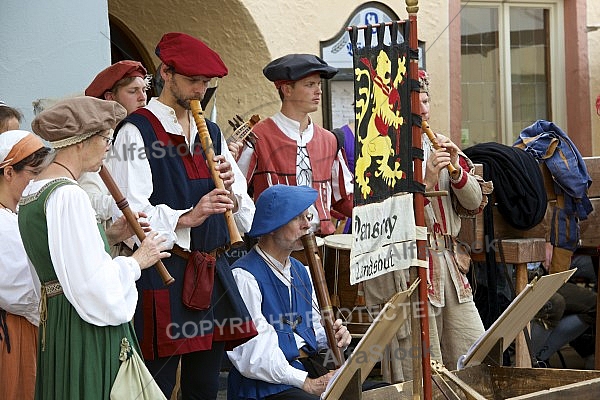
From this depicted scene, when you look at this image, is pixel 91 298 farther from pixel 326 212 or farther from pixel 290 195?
pixel 326 212

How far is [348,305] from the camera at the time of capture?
6012 millimetres

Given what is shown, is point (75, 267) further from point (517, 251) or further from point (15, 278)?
point (517, 251)

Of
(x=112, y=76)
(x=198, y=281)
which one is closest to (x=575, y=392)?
(x=198, y=281)

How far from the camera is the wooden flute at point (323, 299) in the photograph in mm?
4508

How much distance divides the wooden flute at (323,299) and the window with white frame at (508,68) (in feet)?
15.1

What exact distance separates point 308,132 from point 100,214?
163 cm

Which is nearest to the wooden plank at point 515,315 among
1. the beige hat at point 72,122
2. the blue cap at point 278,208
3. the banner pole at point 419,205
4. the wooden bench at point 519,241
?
the banner pole at point 419,205

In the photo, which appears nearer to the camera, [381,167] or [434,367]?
[381,167]

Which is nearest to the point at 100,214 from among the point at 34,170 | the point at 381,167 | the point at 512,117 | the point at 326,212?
the point at 34,170

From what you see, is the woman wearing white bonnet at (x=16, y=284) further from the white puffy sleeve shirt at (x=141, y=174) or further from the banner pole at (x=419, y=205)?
the banner pole at (x=419, y=205)

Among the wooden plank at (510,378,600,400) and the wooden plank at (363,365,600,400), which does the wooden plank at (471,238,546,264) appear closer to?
the wooden plank at (363,365,600,400)

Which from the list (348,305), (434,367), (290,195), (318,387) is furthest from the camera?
(348,305)

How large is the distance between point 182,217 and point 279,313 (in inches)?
27.1

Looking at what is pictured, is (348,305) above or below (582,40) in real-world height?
below
